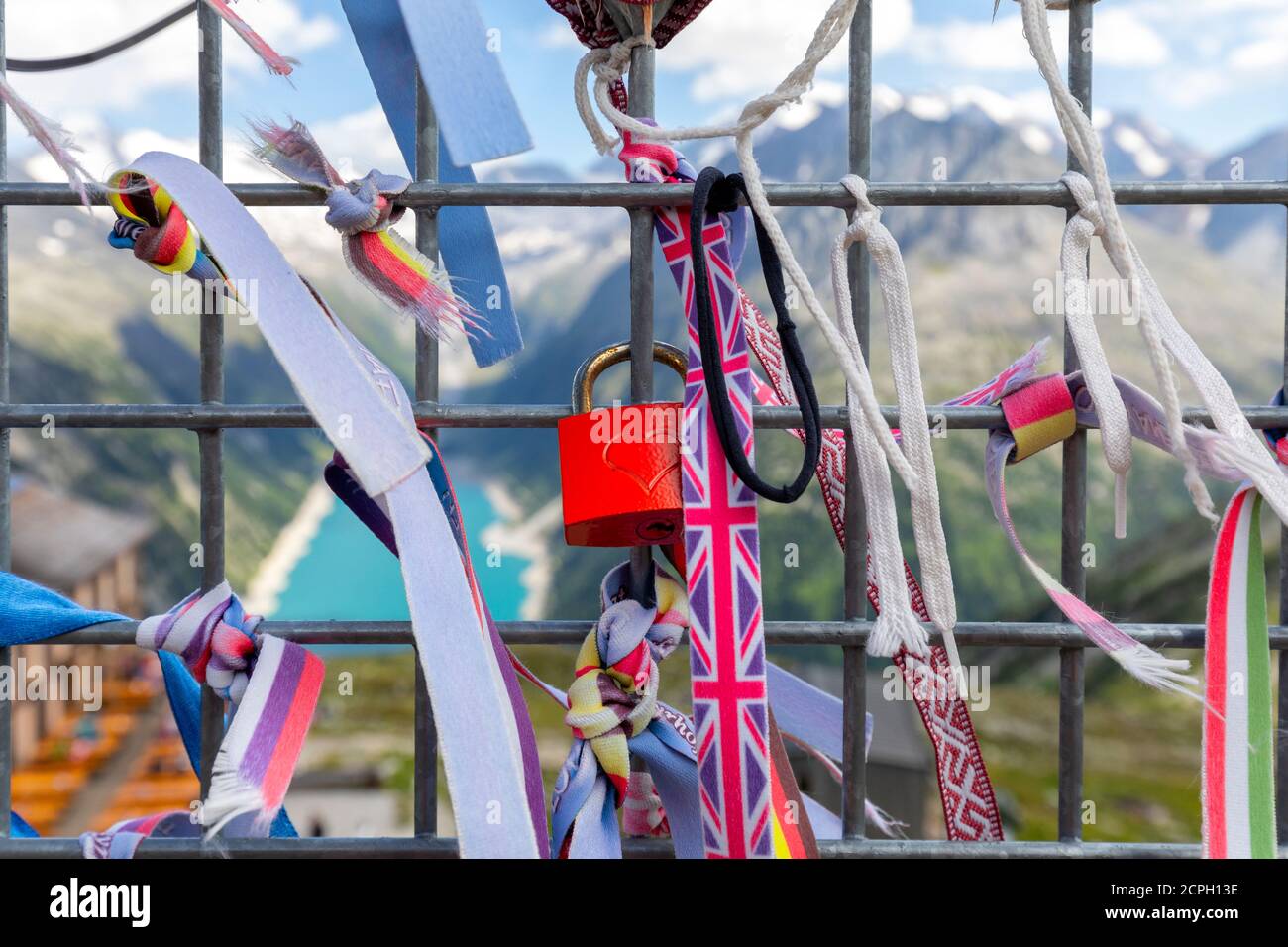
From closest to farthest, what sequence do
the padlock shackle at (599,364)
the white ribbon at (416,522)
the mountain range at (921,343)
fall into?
the white ribbon at (416,522), the padlock shackle at (599,364), the mountain range at (921,343)

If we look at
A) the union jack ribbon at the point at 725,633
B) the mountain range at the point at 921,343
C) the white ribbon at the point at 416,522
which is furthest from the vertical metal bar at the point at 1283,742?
the mountain range at the point at 921,343

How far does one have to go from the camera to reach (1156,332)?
0.56 m

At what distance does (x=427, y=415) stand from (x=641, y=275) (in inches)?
6.4

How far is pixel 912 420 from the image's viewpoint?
580mm

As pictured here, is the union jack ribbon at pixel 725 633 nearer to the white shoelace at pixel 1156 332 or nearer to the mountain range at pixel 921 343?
the white shoelace at pixel 1156 332

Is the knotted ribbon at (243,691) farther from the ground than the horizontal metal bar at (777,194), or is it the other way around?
the horizontal metal bar at (777,194)

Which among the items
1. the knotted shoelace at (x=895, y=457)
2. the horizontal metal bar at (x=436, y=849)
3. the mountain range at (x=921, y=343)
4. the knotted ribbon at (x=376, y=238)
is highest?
the mountain range at (x=921, y=343)

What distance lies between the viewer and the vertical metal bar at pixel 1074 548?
2.06 ft

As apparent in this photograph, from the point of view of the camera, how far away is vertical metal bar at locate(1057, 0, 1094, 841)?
2.06 ft

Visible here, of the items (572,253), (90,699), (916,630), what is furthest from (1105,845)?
(572,253)

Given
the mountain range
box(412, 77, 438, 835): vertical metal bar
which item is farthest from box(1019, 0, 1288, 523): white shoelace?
the mountain range

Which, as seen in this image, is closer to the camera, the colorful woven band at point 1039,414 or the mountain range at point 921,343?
the colorful woven band at point 1039,414

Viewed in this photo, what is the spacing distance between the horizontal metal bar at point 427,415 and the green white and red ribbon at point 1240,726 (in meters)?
0.10
